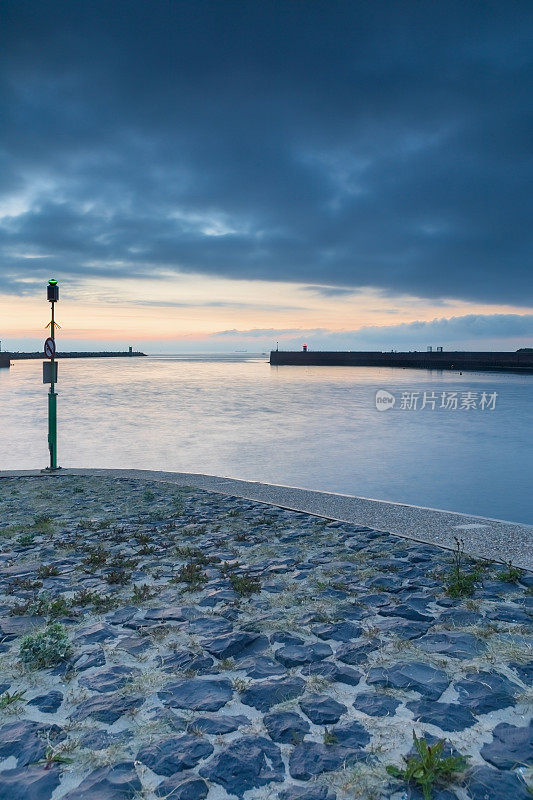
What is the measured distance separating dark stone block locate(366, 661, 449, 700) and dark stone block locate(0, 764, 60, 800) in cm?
225

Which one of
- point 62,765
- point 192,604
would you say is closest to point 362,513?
point 192,604

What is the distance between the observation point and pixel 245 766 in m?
3.22

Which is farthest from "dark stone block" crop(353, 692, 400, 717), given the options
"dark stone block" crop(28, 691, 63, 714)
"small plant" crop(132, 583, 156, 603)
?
"small plant" crop(132, 583, 156, 603)

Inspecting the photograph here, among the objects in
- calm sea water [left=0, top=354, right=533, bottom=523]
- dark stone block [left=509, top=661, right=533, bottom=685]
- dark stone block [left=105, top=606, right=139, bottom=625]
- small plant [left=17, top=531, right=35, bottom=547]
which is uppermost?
dark stone block [left=509, top=661, right=533, bottom=685]

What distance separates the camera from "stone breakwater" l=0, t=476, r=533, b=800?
316 cm

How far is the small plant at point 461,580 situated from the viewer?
18.4ft

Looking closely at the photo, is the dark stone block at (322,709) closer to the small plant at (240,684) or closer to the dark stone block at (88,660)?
the small plant at (240,684)

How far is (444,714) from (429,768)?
2.09 ft

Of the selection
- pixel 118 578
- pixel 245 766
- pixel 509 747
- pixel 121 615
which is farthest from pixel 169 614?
pixel 509 747

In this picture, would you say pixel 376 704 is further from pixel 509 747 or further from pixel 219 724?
pixel 219 724

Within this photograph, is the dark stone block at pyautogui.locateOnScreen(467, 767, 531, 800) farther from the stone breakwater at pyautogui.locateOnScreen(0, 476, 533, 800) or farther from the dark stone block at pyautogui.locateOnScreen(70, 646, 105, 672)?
the dark stone block at pyautogui.locateOnScreen(70, 646, 105, 672)

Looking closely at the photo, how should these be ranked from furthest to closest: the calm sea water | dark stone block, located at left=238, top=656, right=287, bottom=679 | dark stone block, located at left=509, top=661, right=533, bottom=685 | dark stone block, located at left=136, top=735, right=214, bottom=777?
the calm sea water → dark stone block, located at left=238, top=656, right=287, bottom=679 → dark stone block, located at left=509, top=661, right=533, bottom=685 → dark stone block, located at left=136, top=735, right=214, bottom=777

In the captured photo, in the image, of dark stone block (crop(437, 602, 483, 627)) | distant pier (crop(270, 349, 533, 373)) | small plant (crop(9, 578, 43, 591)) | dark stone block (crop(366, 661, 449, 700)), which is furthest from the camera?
distant pier (crop(270, 349, 533, 373))

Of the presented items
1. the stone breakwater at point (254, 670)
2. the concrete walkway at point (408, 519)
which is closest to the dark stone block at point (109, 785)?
the stone breakwater at point (254, 670)
